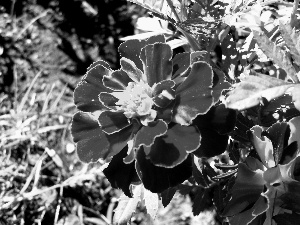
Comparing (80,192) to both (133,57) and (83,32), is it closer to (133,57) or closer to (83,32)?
(83,32)

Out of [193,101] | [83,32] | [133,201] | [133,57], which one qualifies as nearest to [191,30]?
[133,57]

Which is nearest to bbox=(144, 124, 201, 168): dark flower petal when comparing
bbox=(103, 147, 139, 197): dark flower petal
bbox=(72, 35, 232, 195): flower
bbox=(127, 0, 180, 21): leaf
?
bbox=(72, 35, 232, 195): flower

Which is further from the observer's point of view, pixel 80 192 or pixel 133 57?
pixel 80 192

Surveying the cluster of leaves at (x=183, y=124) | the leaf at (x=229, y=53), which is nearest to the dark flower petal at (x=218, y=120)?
the cluster of leaves at (x=183, y=124)

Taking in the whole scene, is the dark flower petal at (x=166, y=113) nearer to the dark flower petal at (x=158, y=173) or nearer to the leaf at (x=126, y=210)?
the dark flower petal at (x=158, y=173)

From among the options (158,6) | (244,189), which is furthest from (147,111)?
(158,6)

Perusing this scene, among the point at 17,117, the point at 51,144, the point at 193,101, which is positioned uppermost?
the point at 193,101

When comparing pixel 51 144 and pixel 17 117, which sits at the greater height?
pixel 17 117
